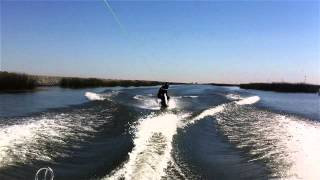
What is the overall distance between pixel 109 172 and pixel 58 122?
705 centimetres

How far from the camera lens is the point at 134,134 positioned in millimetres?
12883

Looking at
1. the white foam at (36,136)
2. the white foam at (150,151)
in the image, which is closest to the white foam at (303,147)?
the white foam at (150,151)

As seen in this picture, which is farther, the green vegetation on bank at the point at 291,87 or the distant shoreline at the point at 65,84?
the green vegetation on bank at the point at 291,87

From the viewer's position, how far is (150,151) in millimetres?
10359

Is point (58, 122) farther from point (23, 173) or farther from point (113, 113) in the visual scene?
point (23, 173)

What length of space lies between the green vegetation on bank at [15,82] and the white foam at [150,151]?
20.3 metres

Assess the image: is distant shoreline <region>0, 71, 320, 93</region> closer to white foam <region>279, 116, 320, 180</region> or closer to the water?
the water

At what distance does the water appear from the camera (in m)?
9.29

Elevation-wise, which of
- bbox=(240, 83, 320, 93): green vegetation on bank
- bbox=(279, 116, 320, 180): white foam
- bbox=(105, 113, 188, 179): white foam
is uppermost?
bbox=(240, 83, 320, 93): green vegetation on bank

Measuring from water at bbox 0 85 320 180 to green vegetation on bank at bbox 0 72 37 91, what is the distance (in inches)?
600

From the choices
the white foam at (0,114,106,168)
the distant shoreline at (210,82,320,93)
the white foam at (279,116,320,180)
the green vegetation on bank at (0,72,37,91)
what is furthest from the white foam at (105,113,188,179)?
the distant shoreline at (210,82,320,93)

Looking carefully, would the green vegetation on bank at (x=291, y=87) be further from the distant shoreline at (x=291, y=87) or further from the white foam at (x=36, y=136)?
the white foam at (x=36, y=136)

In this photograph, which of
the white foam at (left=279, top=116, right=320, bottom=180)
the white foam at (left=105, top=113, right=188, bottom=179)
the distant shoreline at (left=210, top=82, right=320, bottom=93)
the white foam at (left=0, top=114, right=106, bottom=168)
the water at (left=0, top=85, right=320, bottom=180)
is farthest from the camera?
the distant shoreline at (left=210, top=82, right=320, bottom=93)

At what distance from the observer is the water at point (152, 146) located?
9.29 meters
